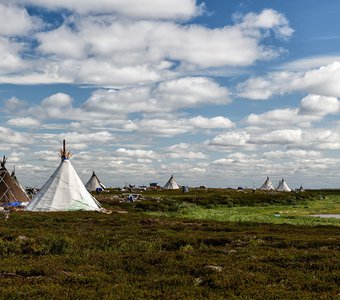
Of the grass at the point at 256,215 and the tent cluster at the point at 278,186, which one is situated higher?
the tent cluster at the point at 278,186

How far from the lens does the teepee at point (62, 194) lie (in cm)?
4966

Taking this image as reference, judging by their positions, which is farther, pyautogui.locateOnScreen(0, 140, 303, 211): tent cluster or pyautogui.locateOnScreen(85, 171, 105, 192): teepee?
pyautogui.locateOnScreen(85, 171, 105, 192): teepee

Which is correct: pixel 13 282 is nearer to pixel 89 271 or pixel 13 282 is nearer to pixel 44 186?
pixel 89 271

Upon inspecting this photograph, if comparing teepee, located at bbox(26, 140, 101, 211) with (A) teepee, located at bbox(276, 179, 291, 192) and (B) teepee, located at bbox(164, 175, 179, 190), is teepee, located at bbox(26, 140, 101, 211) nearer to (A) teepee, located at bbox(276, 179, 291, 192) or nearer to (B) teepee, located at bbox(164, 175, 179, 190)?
(B) teepee, located at bbox(164, 175, 179, 190)

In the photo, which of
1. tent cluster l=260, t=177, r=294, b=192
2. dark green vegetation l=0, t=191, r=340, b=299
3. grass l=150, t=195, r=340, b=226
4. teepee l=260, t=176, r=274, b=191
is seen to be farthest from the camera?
teepee l=260, t=176, r=274, b=191

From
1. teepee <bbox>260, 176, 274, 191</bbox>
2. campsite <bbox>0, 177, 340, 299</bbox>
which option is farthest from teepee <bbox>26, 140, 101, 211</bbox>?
teepee <bbox>260, 176, 274, 191</bbox>

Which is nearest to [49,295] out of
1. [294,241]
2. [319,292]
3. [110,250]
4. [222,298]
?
[222,298]

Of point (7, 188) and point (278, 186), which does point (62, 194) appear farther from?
point (278, 186)

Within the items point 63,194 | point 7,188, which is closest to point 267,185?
point 7,188

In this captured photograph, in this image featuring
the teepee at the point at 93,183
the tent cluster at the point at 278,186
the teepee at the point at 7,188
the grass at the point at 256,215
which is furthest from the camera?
the tent cluster at the point at 278,186

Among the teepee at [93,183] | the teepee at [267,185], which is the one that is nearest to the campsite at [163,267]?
the teepee at [93,183]

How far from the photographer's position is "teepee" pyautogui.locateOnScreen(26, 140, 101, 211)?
163 feet

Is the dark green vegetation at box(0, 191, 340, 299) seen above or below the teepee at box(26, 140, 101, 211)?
below

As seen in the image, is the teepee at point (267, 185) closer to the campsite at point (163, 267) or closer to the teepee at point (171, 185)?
the teepee at point (171, 185)
